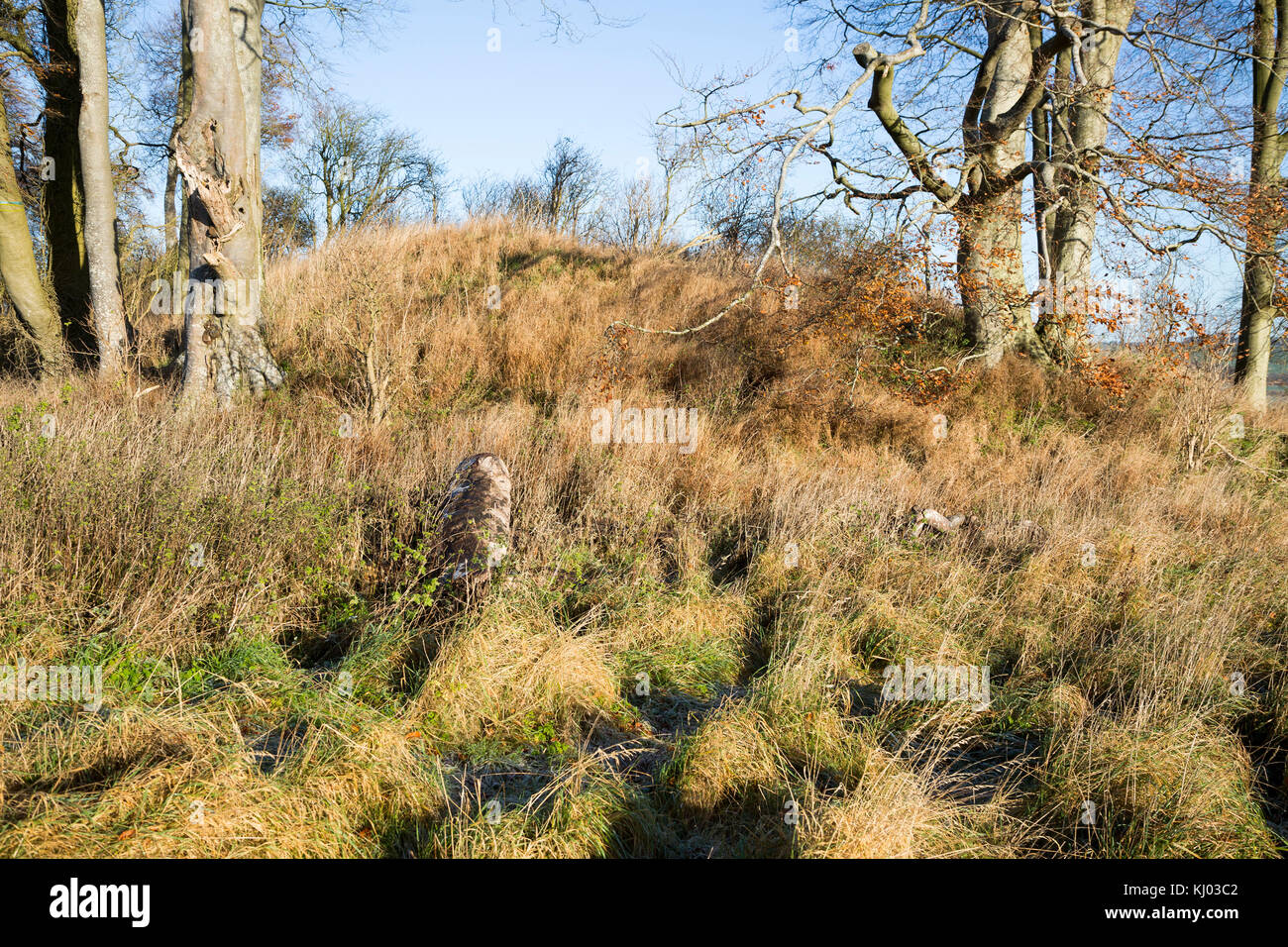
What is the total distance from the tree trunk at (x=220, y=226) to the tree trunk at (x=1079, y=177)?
28.9ft

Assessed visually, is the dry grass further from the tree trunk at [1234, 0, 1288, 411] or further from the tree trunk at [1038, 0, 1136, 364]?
the tree trunk at [1234, 0, 1288, 411]

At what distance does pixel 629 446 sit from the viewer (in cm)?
695

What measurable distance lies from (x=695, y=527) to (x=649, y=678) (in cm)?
190

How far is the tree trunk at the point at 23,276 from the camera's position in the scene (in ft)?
26.7

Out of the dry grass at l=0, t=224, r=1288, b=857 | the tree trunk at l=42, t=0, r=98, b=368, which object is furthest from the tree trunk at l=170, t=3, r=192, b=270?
the dry grass at l=0, t=224, r=1288, b=857

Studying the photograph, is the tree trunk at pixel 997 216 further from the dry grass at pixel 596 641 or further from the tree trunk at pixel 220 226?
the tree trunk at pixel 220 226

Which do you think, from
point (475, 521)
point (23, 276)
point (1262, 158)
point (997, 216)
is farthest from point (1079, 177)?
point (23, 276)

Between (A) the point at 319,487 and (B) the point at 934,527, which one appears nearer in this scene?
(A) the point at 319,487

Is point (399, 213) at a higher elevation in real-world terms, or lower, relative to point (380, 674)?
higher

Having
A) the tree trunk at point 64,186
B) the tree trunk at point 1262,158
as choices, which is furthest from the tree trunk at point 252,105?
the tree trunk at point 1262,158

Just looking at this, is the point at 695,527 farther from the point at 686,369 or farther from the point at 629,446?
the point at 686,369

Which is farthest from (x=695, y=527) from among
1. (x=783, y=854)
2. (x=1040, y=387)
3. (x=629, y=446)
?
(x=1040, y=387)

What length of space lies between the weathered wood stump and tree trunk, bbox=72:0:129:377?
17.5 feet
